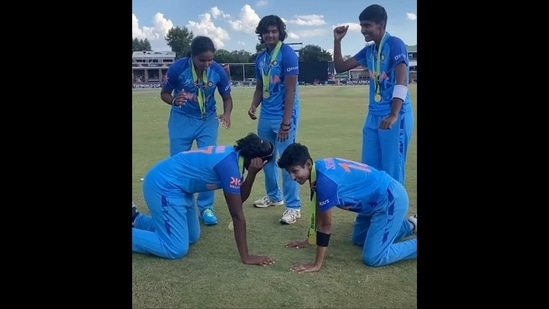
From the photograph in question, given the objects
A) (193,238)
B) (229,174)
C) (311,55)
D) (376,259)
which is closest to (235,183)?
(229,174)

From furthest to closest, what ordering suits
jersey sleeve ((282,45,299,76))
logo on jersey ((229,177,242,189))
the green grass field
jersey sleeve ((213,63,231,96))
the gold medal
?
jersey sleeve ((213,63,231,96))
jersey sleeve ((282,45,299,76))
the gold medal
logo on jersey ((229,177,242,189))
the green grass field

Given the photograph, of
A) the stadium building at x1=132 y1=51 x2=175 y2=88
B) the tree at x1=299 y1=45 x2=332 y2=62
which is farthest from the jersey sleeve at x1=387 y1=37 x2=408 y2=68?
the tree at x1=299 y1=45 x2=332 y2=62

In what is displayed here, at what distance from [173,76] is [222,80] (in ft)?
1.62

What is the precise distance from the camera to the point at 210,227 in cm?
460

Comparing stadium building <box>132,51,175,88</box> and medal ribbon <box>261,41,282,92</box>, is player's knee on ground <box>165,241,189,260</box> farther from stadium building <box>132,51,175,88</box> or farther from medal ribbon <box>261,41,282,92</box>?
stadium building <box>132,51,175,88</box>

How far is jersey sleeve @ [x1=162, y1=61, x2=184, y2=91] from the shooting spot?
4.70 metres

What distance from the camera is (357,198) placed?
12.1 ft

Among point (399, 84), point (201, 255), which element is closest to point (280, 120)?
point (399, 84)

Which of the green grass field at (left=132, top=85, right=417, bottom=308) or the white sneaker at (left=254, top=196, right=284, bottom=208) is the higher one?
the white sneaker at (left=254, top=196, right=284, bottom=208)

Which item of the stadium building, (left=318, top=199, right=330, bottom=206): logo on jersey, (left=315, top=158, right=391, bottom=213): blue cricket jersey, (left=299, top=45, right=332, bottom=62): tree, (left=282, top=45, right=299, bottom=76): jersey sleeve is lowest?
(left=318, top=199, right=330, bottom=206): logo on jersey

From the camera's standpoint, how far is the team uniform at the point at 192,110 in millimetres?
4695

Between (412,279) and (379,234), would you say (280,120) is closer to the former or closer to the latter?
(379,234)

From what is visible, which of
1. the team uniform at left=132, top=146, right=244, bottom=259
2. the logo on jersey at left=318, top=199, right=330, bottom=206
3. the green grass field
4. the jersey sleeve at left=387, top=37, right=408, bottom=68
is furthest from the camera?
the jersey sleeve at left=387, top=37, right=408, bottom=68

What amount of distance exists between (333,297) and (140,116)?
12.2m
